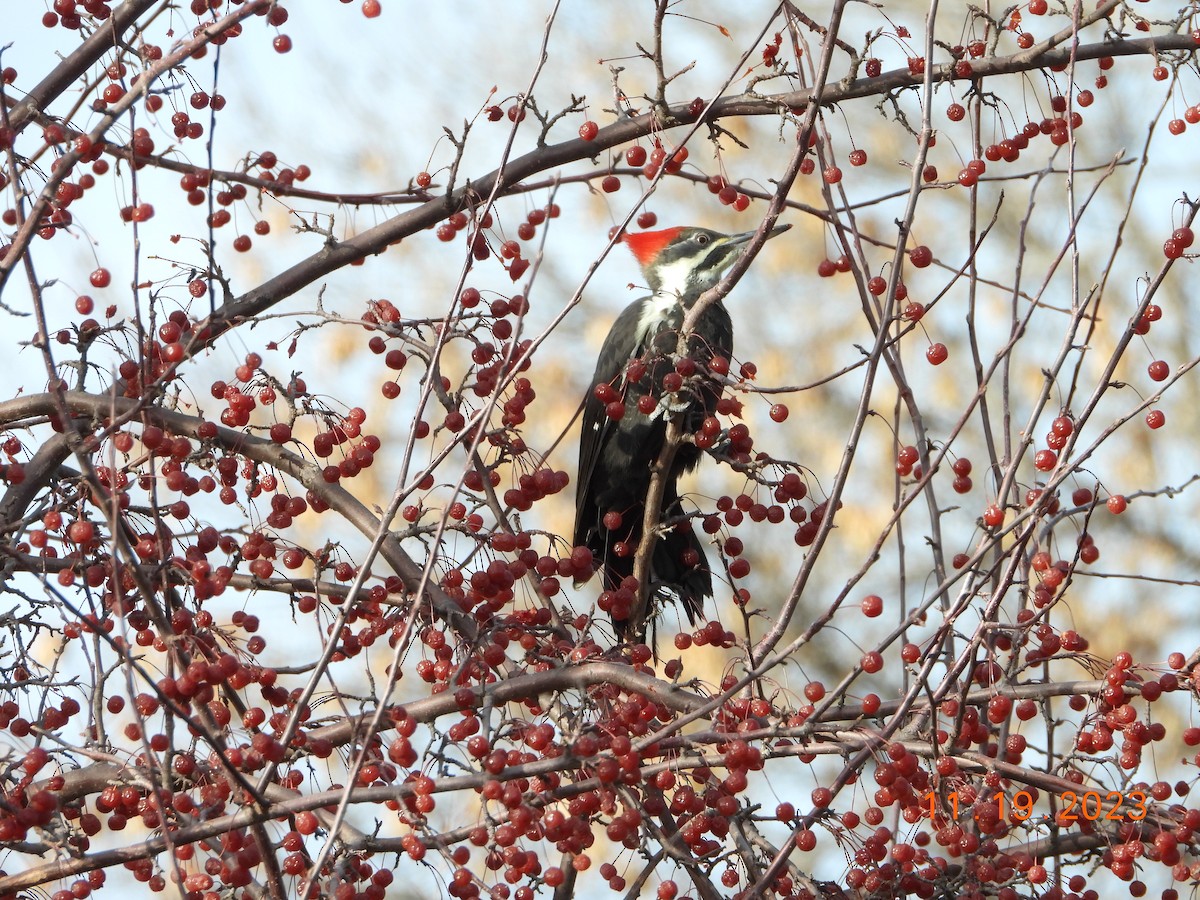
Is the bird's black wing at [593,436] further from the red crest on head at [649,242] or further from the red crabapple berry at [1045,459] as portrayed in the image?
the red crabapple berry at [1045,459]

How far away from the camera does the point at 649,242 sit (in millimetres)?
5133

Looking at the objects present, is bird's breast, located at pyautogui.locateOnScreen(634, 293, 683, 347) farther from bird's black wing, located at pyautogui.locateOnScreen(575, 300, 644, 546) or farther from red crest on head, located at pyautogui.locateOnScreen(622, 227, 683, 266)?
red crest on head, located at pyautogui.locateOnScreen(622, 227, 683, 266)

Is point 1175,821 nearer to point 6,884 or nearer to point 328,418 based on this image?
point 328,418

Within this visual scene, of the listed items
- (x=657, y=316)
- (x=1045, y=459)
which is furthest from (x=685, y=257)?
(x=1045, y=459)

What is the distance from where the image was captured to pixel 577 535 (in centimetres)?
457

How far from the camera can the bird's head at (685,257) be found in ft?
15.8

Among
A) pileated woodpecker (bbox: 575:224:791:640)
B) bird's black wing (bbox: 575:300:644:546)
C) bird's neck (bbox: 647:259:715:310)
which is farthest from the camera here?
bird's neck (bbox: 647:259:715:310)

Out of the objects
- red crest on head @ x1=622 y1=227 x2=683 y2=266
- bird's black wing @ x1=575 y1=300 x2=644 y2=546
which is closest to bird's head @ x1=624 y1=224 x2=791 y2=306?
red crest on head @ x1=622 y1=227 x2=683 y2=266

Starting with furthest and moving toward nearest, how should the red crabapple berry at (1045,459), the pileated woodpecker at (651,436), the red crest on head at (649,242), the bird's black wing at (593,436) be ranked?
the red crest on head at (649,242)
the bird's black wing at (593,436)
the pileated woodpecker at (651,436)
the red crabapple berry at (1045,459)

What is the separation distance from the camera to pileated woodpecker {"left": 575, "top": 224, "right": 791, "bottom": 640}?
4.20 meters

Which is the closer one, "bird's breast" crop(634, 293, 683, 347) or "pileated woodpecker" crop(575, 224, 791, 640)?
"pileated woodpecker" crop(575, 224, 791, 640)

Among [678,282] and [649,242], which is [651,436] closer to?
[678,282]

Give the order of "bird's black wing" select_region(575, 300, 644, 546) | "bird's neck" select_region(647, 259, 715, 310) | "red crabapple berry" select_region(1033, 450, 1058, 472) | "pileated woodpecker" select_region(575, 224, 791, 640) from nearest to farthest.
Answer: "red crabapple berry" select_region(1033, 450, 1058, 472) → "pileated woodpecker" select_region(575, 224, 791, 640) → "bird's black wing" select_region(575, 300, 644, 546) → "bird's neck" select_region(647, 259, 715, 310)

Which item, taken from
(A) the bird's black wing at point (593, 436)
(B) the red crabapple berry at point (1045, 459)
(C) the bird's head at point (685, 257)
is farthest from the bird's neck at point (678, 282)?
(B) the red crabapple berry at point (1045, 459)
